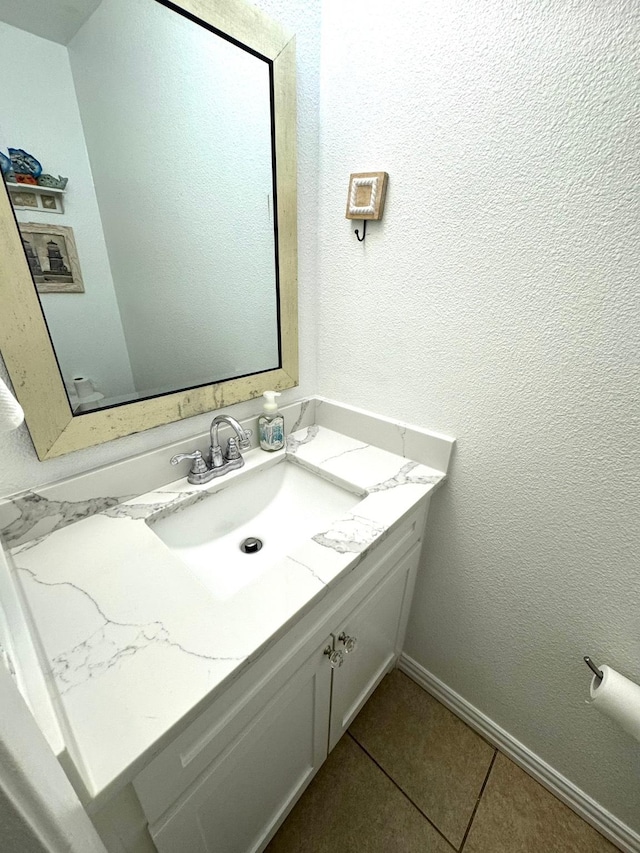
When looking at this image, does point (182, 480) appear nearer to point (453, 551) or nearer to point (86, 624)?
point (86, 624)

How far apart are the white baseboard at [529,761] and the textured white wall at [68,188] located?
1.33 meters

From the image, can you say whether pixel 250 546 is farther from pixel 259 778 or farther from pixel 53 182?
pixel 53 182

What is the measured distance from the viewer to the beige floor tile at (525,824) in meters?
0.94

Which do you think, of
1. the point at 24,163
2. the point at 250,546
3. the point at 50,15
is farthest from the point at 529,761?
the point at 50,15

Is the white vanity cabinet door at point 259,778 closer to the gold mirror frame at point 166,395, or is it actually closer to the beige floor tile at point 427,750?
the beige floor tile at point 427,750

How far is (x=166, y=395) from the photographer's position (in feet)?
→ 2.77

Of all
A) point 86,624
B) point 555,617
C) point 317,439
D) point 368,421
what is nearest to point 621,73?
point 368,421

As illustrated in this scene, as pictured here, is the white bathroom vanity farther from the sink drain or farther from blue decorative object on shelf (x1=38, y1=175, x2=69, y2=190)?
blue decorative object on shelf (x1=38, y1=175, x2=69, y2=190)

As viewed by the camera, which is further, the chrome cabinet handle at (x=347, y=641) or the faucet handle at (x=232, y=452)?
the faucet handle at (x=232, y=452)

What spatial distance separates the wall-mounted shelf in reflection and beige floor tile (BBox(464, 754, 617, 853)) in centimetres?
170

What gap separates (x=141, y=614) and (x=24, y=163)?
0.76 meters

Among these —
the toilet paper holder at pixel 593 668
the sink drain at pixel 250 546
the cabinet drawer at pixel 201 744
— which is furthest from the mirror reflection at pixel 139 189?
the toilet paper holder at pixel 593 668

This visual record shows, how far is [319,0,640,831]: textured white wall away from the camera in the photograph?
2.03 feet

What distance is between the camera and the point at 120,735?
431 millimetres
